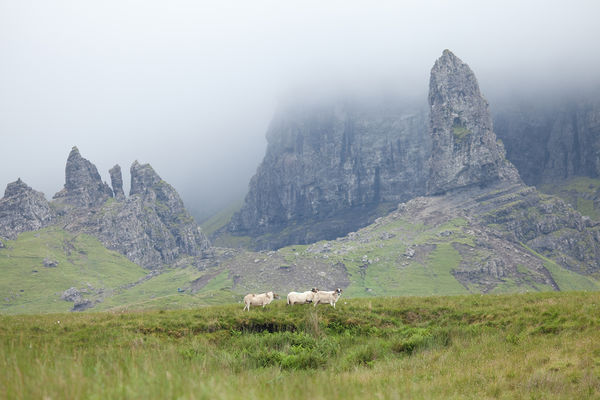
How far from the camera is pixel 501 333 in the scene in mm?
20766

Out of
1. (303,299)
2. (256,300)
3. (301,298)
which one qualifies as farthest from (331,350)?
(256,300)

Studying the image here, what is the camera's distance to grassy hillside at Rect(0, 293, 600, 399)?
716 centimetres

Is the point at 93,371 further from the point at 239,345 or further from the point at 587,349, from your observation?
the point at 587,349

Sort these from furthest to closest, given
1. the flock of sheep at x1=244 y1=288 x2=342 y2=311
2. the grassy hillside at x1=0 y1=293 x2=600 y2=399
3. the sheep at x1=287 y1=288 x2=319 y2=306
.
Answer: the sheep at x1=287 y1=288 x2=319 y2=306 → the flock of sheep at x1=244 y1=288 x2=342 y2=311 → the grassy hillside at x1=0 y1=293 x2=600 y2=399

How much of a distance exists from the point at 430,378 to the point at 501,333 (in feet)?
26.9

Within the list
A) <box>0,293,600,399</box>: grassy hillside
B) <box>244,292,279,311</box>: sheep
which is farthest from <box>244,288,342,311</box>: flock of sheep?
<box>0,293,600,399</box>: grassy hillside

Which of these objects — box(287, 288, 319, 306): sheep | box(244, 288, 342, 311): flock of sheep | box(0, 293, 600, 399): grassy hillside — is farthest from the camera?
box(287, 288, 319, 306): sheep

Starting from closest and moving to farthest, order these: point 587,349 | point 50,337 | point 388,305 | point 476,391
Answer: point 476,391, point 587,349, point 50,337, point 388,305

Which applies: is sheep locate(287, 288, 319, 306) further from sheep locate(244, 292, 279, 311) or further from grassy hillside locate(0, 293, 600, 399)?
sheep locate(244, 292, 279, 311)

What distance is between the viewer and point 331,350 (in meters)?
19.9

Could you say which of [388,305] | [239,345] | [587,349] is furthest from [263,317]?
[587,349]

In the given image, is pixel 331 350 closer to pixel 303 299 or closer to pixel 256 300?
pixel 303 299

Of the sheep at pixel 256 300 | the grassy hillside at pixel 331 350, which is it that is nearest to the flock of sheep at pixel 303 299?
the sheep at pixel 256 300

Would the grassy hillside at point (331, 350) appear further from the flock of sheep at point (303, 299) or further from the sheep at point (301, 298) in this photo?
the sheep at point (301, 298)
